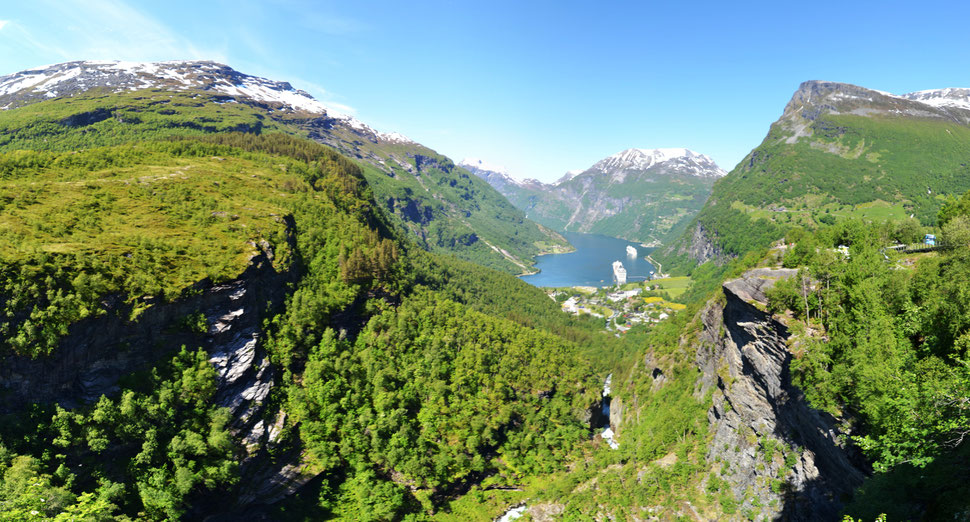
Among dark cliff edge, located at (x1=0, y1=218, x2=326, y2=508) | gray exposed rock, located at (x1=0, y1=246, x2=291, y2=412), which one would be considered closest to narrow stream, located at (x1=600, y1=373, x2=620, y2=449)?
dark cliff edge, located at (x1=0, y1=218, x2=326, y2=508)

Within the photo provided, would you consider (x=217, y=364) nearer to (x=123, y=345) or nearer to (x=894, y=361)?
(x=123, y=345)

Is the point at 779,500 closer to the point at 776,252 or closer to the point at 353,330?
the point at 776,252

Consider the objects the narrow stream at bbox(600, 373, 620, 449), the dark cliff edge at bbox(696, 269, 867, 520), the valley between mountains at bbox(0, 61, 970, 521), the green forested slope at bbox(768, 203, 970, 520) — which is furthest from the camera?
the narrow stream at bbox(600, 373, 620, 449)

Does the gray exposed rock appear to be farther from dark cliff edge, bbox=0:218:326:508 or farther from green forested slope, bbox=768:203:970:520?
green forested slope, bbox=768:203:970:520

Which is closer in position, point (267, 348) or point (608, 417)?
point (267, 348)

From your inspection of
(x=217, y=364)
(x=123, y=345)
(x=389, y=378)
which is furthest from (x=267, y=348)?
(x=389, y=378)

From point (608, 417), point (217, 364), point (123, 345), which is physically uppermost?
point (123, 345)

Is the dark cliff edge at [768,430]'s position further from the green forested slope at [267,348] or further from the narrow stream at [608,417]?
the green forested slope at [267,348]

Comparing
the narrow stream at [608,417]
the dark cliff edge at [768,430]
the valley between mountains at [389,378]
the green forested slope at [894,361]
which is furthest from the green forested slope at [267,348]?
the green forested slope at [894,361]
